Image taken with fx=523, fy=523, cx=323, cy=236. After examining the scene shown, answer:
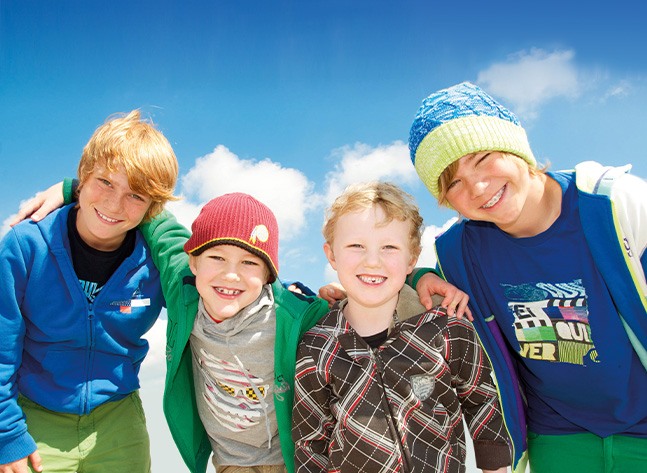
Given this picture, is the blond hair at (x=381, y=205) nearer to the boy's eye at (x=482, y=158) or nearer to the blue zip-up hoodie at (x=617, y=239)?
the boy's eye at (x=482, y=158)

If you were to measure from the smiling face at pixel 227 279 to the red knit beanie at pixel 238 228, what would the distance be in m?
0.07

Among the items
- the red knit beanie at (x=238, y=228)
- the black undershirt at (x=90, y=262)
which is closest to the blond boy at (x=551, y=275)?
the red knit beanie at (x=238, y=228)

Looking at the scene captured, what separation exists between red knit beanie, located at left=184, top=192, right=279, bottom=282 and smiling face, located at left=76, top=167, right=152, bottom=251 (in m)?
0.51

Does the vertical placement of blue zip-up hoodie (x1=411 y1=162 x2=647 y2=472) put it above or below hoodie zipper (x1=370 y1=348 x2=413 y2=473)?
above

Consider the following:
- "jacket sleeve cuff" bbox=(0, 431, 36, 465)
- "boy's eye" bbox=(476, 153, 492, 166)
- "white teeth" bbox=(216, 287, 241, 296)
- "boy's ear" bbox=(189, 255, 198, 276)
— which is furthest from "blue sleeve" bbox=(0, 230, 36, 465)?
"boy's eye" bbox=(476, 153, 492, 166)

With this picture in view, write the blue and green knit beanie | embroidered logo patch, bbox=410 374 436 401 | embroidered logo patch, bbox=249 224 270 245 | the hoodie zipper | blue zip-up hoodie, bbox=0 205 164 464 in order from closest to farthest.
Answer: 1. the hoodie zipper
2. embroidered logo patch, bbox=410 374 436 401
3. the blue and green knit beanie
4. embroidered logo patch, bbox=249 224 270 245
5. blue zip-up hoodie, bbox=0 205 164 464

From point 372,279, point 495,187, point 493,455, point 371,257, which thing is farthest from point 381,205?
point 493,455

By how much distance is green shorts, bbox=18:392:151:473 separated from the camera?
3.33m

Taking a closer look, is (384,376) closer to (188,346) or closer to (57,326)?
(188,346)

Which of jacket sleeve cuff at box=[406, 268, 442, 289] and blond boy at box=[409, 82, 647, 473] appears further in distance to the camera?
jacket sleeve cuff at box=[406, 268, 442, 289]

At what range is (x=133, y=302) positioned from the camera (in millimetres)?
3467

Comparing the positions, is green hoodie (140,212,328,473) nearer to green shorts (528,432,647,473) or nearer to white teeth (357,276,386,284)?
white teeth (357,276,386,284)

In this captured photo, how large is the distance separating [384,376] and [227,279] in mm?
1053

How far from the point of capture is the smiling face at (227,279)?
9.97ft
